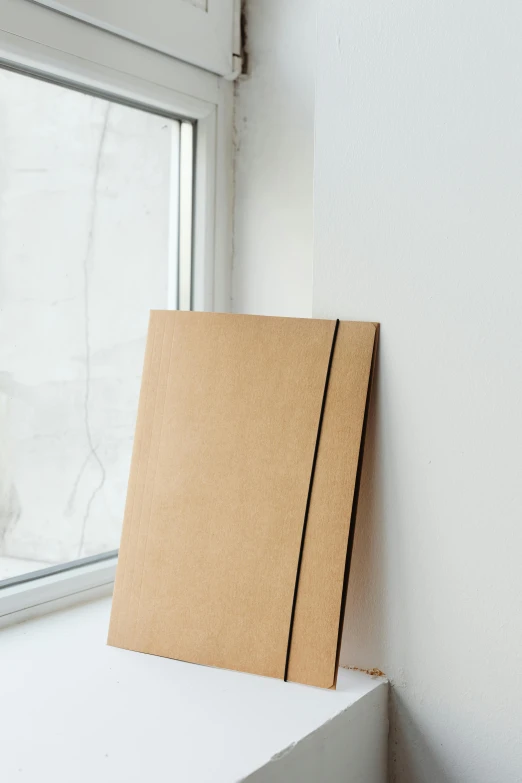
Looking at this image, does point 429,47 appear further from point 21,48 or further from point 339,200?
point 21,48

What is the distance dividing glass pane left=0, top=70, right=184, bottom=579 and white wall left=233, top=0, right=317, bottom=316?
0.48 feet

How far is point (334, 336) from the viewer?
1003 mm

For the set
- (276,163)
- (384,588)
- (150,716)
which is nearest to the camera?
(150,716)

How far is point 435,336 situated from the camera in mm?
946

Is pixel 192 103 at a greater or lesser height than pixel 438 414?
greater

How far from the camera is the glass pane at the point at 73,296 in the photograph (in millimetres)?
1205

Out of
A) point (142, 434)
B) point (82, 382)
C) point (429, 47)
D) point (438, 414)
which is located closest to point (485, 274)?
point (438, 414)

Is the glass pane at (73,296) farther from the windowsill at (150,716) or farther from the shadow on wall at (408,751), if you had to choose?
the shadow on wall at (408,751)

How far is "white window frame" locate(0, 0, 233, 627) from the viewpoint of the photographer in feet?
3.69

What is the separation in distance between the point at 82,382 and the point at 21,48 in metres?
0.56

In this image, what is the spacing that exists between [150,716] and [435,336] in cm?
60

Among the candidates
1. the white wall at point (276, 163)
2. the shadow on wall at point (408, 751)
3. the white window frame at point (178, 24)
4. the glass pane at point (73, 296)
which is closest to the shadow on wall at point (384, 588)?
the shadow on wall at point (408, 751)

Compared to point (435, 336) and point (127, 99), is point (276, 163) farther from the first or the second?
point (435, 336)

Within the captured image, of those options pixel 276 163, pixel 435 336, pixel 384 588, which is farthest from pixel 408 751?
pixel 276 163
